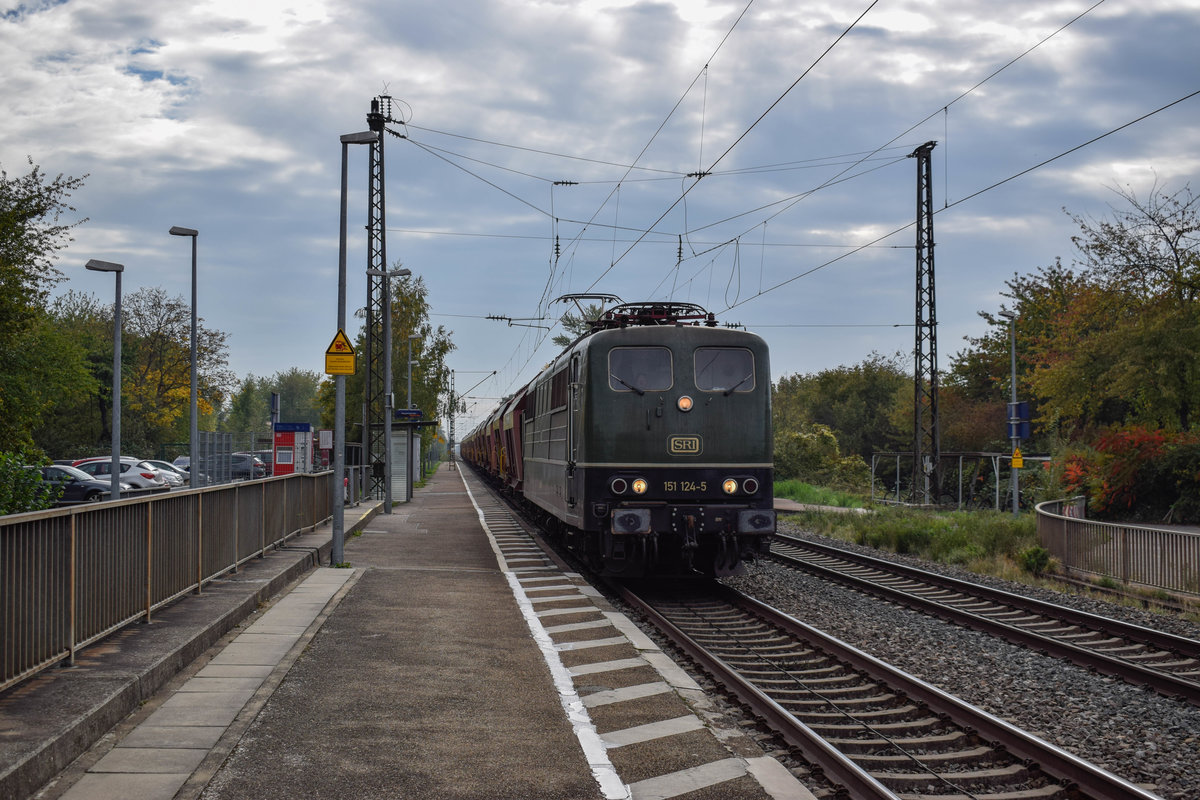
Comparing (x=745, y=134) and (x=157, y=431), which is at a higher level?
(x=745, y=134)

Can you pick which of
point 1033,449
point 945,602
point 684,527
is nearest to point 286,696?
point 684,527

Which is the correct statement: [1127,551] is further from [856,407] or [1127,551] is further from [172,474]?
[856,407]

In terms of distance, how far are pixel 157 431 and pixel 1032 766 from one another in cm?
5994

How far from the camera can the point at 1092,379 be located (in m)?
34.8

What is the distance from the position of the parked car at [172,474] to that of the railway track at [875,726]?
29.1 metres

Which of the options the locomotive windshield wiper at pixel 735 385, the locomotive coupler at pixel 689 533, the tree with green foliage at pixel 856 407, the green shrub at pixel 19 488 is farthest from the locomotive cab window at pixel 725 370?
the tree with green foliage at pixel 856 407

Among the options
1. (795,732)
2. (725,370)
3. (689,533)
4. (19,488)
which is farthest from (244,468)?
(795,732)

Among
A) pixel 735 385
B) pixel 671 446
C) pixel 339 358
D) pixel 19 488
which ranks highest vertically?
pixel 339 358

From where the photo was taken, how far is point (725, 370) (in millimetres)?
13375

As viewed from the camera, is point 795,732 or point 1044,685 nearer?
point 795,732

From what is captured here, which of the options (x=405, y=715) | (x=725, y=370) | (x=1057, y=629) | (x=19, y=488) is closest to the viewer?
(x=405, y=715)

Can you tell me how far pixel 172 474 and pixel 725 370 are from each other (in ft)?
97.9

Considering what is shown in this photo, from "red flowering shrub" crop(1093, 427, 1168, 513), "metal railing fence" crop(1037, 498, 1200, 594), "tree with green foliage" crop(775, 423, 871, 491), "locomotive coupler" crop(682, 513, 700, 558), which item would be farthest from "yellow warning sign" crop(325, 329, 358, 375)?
"tree with green foliage" crop(775, 423, 871, 491)

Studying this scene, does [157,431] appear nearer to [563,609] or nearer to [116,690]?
[563,609]
